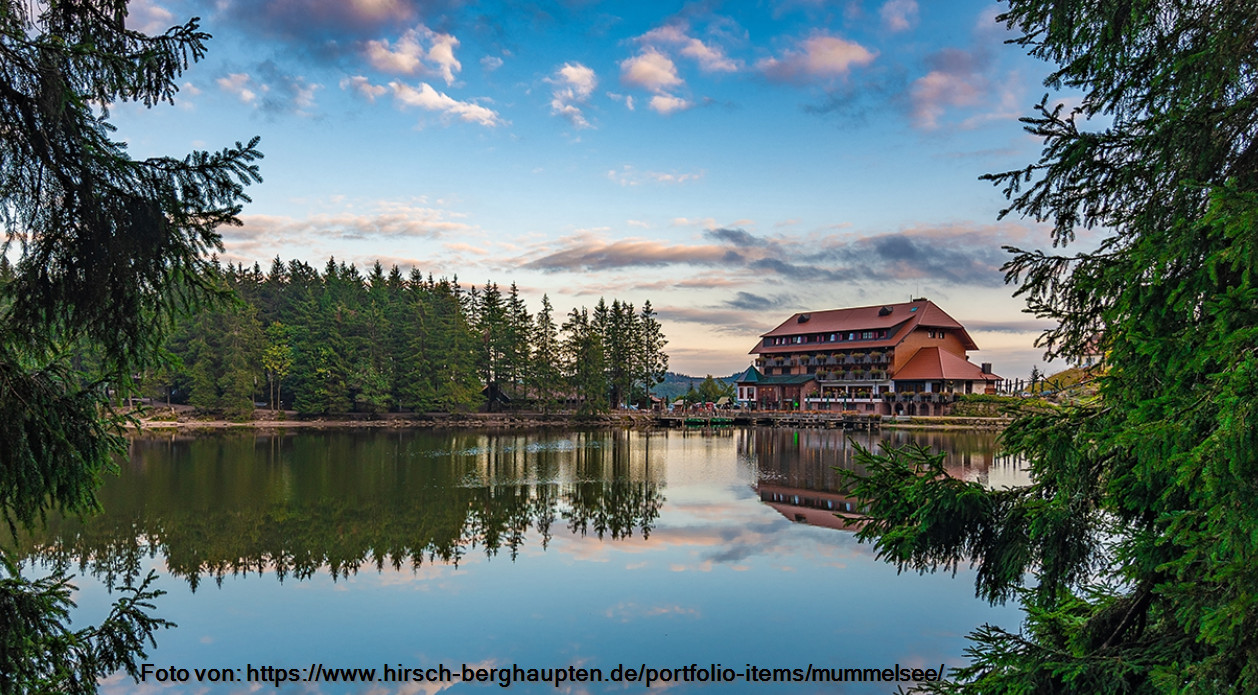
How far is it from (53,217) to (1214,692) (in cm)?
523

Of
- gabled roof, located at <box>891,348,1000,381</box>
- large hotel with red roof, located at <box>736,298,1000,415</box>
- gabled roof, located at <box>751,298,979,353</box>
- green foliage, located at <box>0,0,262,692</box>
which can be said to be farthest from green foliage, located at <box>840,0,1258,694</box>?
gabled roof, located at <box>751,298,979,353</box>

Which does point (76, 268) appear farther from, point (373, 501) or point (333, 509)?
point (373, 501)

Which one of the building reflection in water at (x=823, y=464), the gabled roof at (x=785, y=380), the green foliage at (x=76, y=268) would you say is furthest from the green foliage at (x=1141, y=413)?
the gabled roof at (x=785, y=380)

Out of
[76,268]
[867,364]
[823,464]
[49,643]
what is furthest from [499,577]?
[867,364]

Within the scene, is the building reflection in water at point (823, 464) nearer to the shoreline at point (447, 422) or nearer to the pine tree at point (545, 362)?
the shoreline at point (447, 422)

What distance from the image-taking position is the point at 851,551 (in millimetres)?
14414

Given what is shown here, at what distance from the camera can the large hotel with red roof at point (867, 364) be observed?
55.5 meters

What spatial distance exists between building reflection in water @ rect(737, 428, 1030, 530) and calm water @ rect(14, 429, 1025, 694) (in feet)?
0.88

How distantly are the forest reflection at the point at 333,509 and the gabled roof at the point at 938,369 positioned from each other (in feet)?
106

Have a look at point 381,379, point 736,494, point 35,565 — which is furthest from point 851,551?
point 381,379

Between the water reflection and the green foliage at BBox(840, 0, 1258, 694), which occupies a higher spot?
the green foliage at BBox(840, 0, 1258, 694)

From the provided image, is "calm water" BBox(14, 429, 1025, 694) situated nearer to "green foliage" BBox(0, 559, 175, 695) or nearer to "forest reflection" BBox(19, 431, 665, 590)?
"forest reflection" BBox(19, 431, 665, 590)

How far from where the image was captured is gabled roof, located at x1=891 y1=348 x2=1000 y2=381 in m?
54.3

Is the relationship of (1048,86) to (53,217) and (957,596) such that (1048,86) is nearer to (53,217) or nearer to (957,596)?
(53,217)
